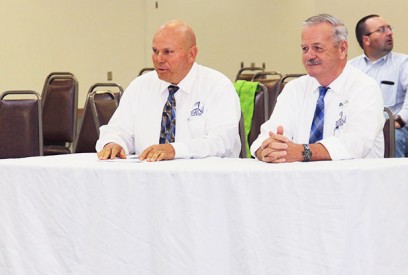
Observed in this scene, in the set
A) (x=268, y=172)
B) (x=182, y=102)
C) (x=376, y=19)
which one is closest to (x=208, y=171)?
(x=268, y=172)

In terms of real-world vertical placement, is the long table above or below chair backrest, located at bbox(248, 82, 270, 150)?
below

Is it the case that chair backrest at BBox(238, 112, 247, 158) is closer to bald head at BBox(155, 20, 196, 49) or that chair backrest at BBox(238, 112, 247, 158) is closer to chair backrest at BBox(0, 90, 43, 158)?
bald head at BBox(155, 20, 196, 49)

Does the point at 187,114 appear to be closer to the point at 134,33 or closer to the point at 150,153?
the point at 150,153

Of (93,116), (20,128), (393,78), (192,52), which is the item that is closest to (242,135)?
(192,52)

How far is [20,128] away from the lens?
183 inches

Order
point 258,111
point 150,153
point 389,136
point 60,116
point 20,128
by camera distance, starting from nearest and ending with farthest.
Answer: point 150,153 < point 389,136 < point 258,111 < point 20,128 < point 60,116

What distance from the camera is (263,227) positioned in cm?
231

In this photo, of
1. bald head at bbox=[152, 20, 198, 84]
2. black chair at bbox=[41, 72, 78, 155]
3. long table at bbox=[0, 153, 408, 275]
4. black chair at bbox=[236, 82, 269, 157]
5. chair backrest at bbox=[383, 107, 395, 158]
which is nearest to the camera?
long table at bbox=[0, 153, 408, 275]

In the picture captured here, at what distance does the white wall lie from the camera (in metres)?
8.20

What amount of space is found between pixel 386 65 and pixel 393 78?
131 millimetres

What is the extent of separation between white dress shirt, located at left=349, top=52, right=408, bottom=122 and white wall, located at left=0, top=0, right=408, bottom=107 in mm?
2035

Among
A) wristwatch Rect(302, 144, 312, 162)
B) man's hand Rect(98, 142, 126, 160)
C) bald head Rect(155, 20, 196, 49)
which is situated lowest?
man's hand Rect(98, 142, 126, 160)

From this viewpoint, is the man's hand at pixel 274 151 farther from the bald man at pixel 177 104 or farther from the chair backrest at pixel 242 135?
the chair backrest at pixel 242 135

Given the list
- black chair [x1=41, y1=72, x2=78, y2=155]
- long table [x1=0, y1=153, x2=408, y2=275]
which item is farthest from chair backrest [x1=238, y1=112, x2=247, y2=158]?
black chair [x1=41, y1=72, x2=78, y2=155]
